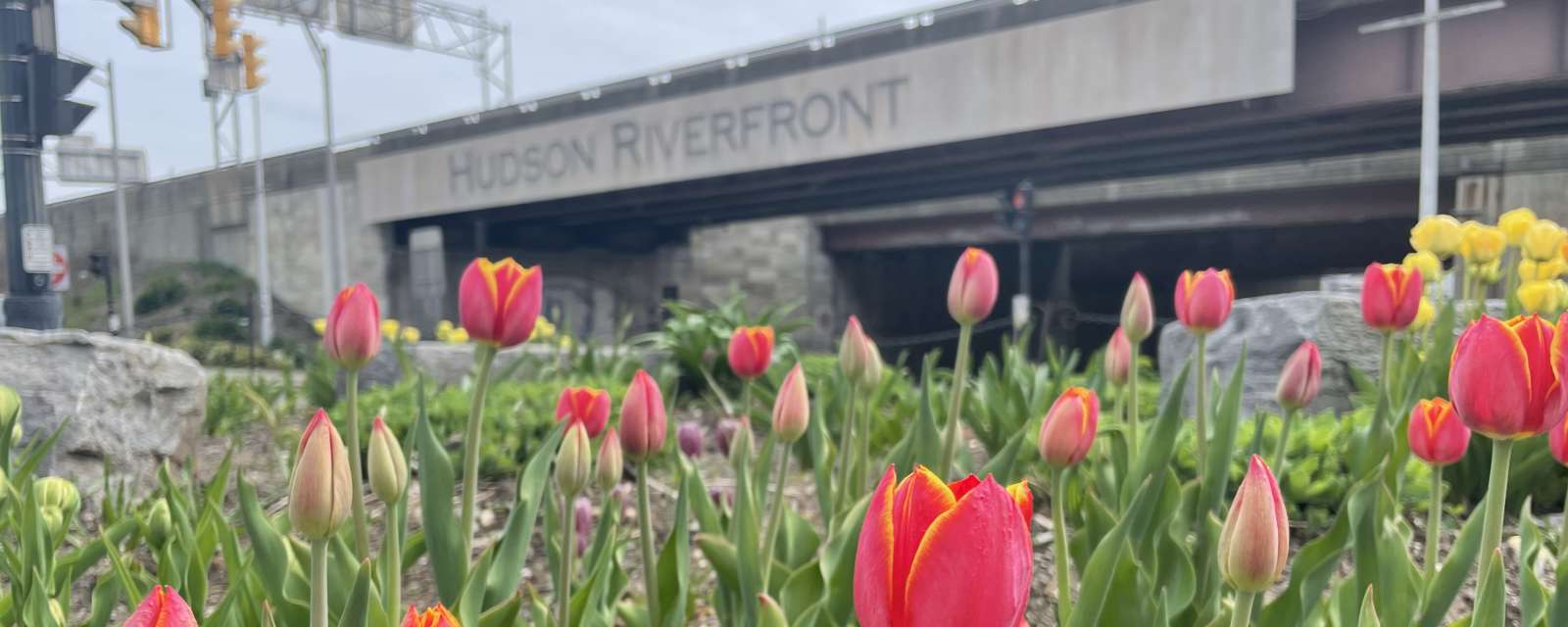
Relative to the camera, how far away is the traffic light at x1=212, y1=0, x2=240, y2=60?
9516mm

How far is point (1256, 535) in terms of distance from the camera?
2.68ft

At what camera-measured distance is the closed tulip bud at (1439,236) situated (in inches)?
111

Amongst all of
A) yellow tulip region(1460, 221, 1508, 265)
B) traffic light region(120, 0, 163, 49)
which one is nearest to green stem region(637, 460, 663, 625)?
yellow tulip region(1460, 221, 1508, 265)

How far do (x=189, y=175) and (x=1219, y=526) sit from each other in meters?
30.9

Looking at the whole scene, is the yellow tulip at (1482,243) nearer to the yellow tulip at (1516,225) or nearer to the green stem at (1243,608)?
the yellow tulip at (1516,225)

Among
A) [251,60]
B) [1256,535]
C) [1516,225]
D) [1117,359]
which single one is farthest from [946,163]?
[1256,535]

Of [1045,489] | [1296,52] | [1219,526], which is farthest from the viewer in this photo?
[1296,52]

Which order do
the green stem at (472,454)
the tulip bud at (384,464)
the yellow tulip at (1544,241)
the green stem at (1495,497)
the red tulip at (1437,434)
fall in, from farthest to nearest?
1. the yellow tulip at (1544,241)
2. the red tulip at (1437,434)
3. the green stem at (472,454)
4. the tulip bud at (384,464)
5. the green stem at (1495,497)

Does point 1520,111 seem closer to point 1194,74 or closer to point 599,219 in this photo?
point 1194,74

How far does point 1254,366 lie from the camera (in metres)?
3.83

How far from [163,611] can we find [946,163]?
1457cm

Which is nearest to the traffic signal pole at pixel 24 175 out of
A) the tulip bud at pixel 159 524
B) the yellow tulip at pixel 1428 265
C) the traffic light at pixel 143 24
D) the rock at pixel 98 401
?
the traffic light at pixel 143 24

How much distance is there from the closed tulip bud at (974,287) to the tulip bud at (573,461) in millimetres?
702

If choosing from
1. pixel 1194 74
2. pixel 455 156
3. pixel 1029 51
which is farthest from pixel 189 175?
pixel 1194 74
